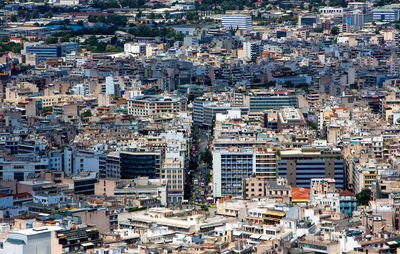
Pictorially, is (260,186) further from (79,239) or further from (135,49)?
(135,49)

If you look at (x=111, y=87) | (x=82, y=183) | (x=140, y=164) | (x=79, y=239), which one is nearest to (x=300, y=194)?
(x=140, y=164)

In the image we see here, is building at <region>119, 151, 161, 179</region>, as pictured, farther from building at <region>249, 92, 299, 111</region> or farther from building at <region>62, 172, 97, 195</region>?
building at <region>249, 92, 299, 111</region>

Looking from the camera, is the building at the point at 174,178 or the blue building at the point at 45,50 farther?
the blue building at the point at 45,50

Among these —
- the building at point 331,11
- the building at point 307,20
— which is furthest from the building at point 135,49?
the building at point 331,11

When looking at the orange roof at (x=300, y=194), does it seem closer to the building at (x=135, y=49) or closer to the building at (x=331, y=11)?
the building at (x=135, y=49)

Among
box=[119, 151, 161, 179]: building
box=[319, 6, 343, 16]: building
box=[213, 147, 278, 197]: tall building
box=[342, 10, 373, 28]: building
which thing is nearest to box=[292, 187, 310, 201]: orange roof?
box=[213, 147, 278, 197]: tall building

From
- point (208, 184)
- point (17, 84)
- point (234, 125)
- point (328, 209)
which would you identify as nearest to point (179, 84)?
point (17, 84)
